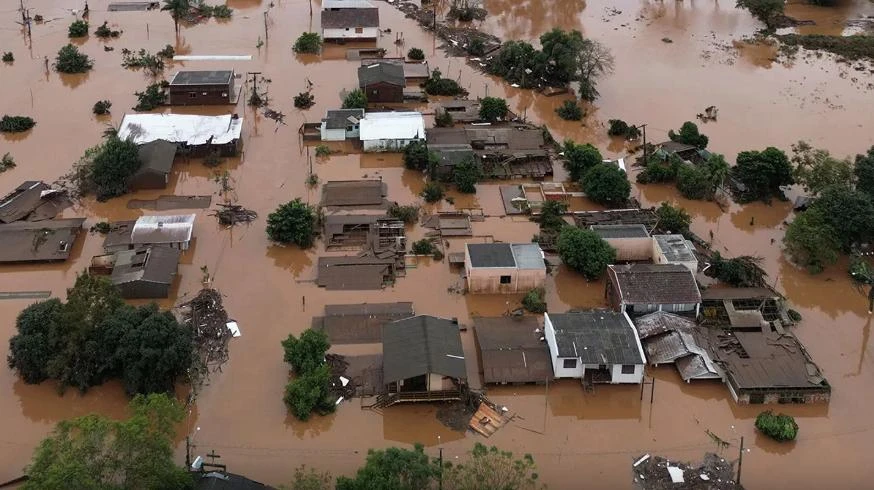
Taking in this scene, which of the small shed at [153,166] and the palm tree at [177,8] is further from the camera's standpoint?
the palm tree at [177,8]

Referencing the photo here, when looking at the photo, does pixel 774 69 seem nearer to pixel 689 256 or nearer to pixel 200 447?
pixel 689 256

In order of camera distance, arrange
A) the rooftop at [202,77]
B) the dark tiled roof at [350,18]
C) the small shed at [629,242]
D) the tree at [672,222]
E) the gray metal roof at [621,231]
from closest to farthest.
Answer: the small shed at [629,242] → the gray metal roof at [621,231] → the tree at [672,222] → the rooftop at [202,77] → the dark tiled roof at [350,18]

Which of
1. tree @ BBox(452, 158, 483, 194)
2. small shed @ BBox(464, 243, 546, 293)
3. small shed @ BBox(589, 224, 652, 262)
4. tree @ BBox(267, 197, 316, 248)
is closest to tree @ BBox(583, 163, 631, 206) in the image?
small shed @ BBox(589, 224, 652, 262)

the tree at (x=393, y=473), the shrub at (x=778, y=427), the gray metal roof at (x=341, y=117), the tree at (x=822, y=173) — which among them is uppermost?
the tree at (x=822, y=173)

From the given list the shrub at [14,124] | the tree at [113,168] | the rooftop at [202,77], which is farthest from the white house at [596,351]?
the shrub at [14,124]

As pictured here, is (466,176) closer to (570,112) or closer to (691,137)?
(570,112)

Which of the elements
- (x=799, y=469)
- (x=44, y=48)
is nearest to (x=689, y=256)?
(x=799, y=469)

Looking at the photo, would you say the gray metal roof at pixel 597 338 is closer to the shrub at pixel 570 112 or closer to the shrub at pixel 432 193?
the shrub at pixel 432 193
